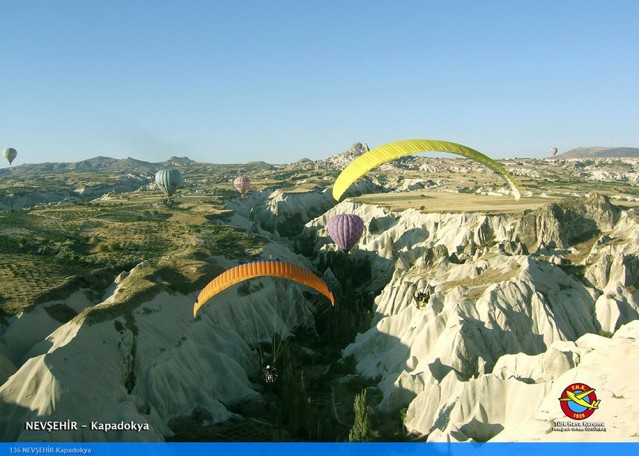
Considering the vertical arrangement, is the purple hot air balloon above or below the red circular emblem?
above

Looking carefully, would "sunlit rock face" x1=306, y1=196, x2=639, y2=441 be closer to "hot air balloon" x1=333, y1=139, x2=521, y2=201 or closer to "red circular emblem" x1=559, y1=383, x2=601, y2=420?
"red circular emblem" x1=559, y1=383, x2=601, y2=420

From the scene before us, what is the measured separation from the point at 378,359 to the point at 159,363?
668 inches

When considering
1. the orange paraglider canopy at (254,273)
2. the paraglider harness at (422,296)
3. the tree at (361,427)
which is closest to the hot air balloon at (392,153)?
the orange paraglider canopy at (254,273)

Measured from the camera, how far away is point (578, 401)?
23812 millimetres

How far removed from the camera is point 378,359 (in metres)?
39.5

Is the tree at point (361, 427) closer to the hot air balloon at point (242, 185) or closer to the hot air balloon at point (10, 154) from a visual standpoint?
the hot air balloon at point (242, 185)

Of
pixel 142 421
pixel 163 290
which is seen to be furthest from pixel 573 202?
pixel 142 421

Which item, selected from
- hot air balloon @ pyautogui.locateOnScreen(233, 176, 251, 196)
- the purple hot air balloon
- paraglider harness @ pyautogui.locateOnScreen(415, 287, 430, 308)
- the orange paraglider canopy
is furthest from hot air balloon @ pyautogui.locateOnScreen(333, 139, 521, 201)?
hot air balloon @ pyautogui.locateOnScreen(233, 176, 251, 196)

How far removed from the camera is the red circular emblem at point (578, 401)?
913 inches

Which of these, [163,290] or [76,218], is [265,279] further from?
[76,218]

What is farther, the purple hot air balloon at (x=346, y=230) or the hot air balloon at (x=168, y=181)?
the hot air balloon at (x=168, y=181)

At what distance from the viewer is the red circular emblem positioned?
76.1 feet

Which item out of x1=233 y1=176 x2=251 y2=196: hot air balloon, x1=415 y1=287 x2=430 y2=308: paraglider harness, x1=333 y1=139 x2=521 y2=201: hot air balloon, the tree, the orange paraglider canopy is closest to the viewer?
the tree

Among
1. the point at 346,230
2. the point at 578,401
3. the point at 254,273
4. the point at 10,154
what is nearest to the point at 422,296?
the point at 254,273
